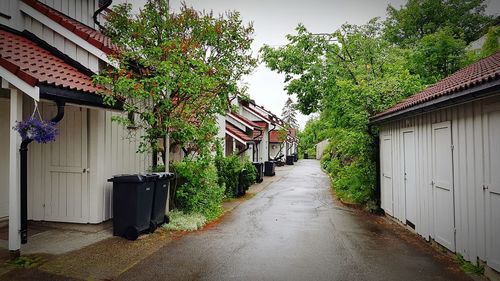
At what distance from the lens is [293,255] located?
6.27 metres

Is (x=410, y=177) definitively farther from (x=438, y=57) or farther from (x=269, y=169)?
(x=269, y=169)

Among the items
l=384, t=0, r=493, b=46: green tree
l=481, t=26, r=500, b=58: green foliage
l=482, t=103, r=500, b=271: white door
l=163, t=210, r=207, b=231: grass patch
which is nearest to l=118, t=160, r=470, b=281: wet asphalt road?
l=163, t=210, r=207, b=231: grass patch

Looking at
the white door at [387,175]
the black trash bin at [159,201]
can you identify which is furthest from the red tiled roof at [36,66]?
the white door at [387,175]

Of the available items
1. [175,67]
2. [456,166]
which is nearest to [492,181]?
[456,166]

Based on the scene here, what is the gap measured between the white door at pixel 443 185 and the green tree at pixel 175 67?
4925 millimetres

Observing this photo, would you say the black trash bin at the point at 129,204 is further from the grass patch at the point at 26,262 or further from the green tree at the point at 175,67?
the grass patch at the point at 26,262

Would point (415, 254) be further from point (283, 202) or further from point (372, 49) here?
point (372, 49)

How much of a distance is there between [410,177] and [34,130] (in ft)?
26.5

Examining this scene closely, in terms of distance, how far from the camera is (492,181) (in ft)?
16.5

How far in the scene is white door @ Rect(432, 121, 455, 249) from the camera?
6.32m

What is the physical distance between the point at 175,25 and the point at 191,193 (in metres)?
4.40

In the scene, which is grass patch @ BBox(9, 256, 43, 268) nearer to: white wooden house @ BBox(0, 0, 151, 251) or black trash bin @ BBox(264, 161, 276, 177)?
white wooden house @ BBox(0, 0, 151, 251)

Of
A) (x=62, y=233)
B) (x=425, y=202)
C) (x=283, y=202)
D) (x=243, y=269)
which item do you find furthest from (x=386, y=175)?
(x=62, y=233)

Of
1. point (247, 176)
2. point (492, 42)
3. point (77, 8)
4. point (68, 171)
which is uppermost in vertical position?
point (77, 8)
